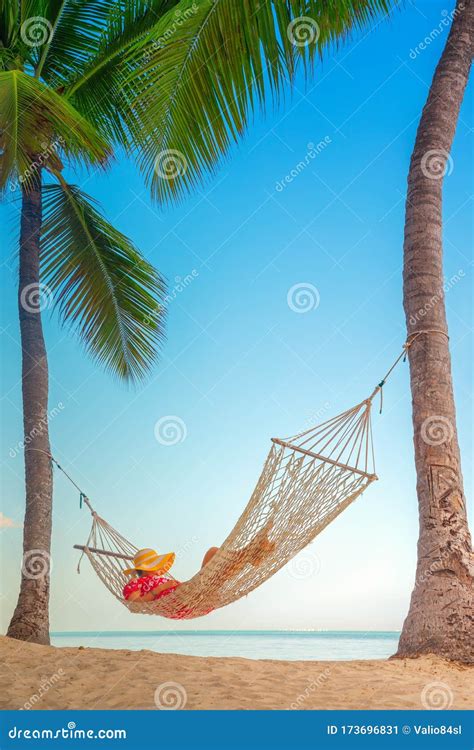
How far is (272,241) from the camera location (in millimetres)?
8250

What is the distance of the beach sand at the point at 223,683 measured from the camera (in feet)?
8.81
